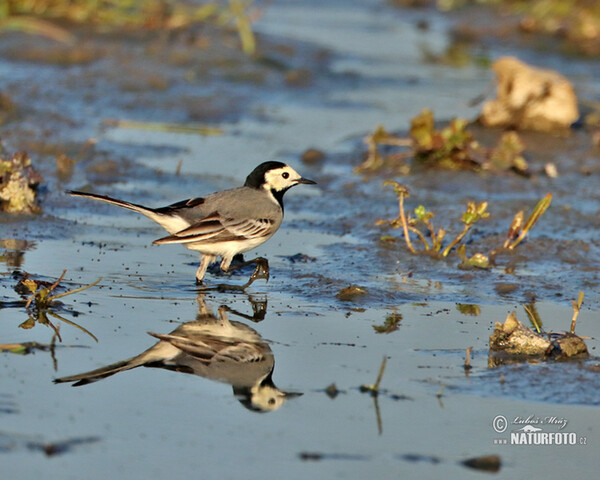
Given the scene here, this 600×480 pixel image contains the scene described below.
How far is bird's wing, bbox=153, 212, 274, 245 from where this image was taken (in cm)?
685

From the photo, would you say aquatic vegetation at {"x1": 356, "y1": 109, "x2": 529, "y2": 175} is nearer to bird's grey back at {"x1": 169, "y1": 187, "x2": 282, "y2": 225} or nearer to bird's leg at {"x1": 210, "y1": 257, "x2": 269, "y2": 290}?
bird's grey back at {"x1": 169, "y1": 187, "x2": 282, "y2": 225}

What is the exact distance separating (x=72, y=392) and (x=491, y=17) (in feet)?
54.3

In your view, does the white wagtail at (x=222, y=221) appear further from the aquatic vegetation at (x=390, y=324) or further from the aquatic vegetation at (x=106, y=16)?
the aquatic vegetation at (x=106, y=16)

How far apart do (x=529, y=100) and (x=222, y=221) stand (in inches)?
228

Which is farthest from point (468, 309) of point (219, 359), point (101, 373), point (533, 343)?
point (101, 373)

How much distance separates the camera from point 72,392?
478cm

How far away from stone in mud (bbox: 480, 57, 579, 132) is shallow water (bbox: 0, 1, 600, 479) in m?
0.39

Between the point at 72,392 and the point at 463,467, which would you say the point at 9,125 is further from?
the point at 463,467

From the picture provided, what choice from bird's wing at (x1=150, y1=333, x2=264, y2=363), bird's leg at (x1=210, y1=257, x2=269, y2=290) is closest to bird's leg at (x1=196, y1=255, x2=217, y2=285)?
bird's leg at (x1=210, y1=257, x2=269, y2=290)

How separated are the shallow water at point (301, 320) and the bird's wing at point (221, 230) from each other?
303 mm

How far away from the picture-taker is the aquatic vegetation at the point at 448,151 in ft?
33.0

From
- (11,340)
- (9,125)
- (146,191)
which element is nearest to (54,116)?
(9,125)

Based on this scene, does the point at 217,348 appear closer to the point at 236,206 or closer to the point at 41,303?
the point at 41,303

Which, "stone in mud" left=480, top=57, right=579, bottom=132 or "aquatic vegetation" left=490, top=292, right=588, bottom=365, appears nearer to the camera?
"aquatic vegetation" left=490, top=292, right=588, bottom=365
